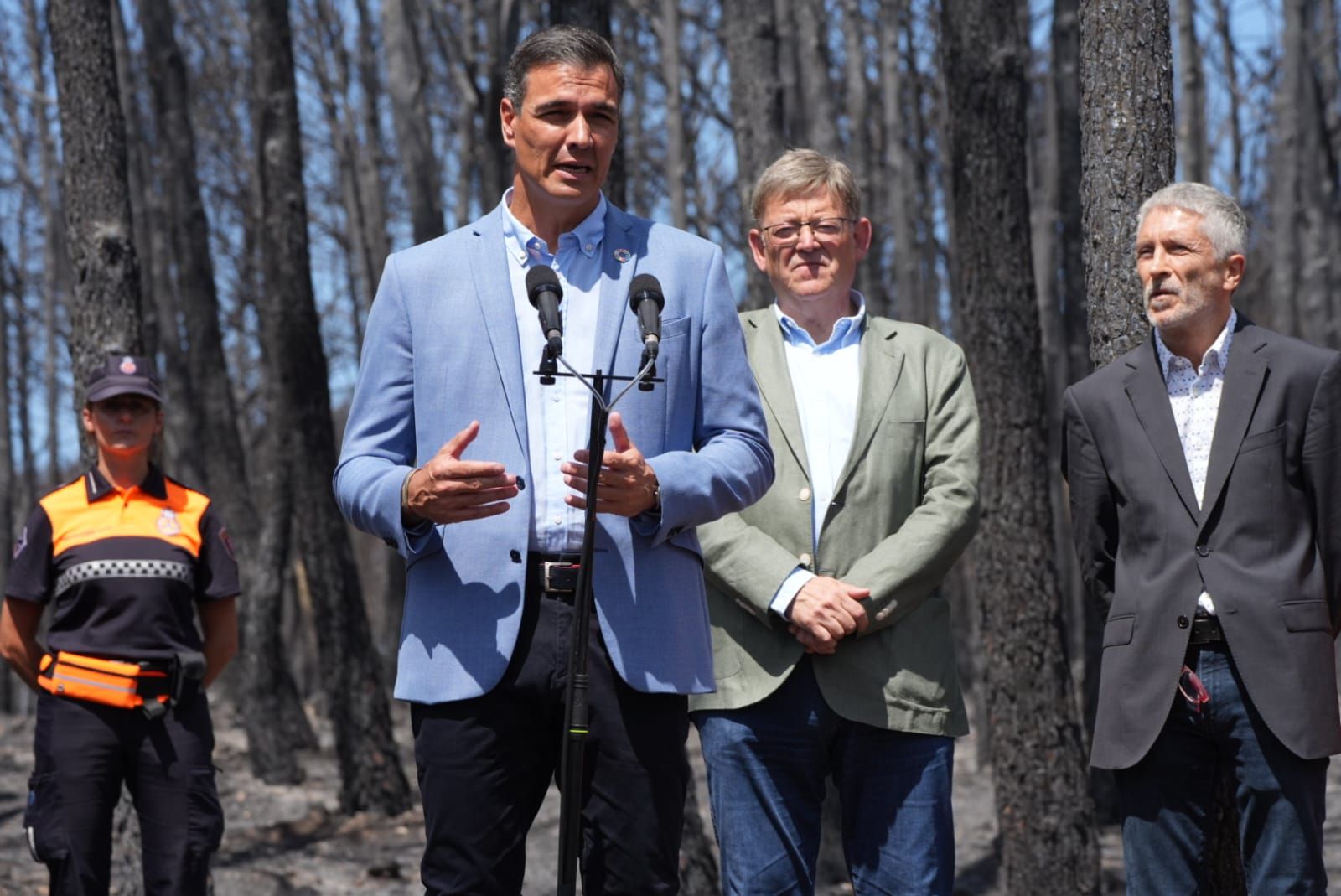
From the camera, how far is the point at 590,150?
11.9ft

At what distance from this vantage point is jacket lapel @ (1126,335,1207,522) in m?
4.02

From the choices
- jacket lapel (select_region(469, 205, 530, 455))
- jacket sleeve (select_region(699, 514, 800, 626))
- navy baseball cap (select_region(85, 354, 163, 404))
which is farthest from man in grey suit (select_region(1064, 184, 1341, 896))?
navy baseball cap (select_region(85, 354, 163, 404))

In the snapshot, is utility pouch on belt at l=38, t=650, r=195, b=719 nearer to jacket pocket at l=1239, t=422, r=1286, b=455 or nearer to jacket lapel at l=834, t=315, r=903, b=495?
jacket lapel at l=834, t=315, r=903, b=495

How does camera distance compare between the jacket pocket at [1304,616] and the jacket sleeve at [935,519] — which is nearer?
the jacket pocket at [1304,616]

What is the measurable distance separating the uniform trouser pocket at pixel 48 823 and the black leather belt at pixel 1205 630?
150 inches

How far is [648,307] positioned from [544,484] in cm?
44

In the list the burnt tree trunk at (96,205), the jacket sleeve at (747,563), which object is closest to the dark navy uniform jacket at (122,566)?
the burnt tree trunk at (96,205)

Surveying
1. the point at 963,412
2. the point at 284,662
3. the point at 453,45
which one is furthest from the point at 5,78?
the point at 963,412

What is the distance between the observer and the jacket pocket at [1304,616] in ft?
12.7

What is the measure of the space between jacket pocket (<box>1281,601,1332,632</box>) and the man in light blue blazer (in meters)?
1.28

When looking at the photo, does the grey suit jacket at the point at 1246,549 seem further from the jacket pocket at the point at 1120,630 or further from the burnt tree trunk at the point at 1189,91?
the burnt tree trunk at the point at 1189,91

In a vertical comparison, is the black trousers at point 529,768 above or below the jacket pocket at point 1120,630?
below

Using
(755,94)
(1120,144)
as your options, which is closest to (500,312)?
(1120,144)

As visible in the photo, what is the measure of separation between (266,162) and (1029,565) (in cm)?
657
